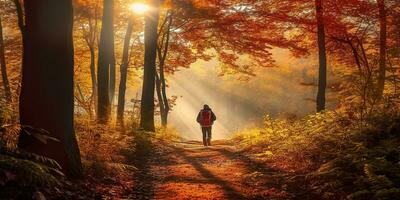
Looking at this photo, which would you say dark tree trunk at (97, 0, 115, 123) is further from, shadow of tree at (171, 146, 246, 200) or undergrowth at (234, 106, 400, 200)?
undergrowth at (234, 106, 400, 200)

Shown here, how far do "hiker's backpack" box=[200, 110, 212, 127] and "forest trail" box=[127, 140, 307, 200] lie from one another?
18.1ft

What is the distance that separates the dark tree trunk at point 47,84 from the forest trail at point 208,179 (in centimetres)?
148

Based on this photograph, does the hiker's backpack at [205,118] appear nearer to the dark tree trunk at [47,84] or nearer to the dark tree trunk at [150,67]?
the dark tree trunk at [150,67]

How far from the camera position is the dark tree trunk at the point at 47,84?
659 cm

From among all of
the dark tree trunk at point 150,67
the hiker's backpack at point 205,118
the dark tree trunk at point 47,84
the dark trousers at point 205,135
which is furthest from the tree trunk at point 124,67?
the dark tree trunk at point 47,84

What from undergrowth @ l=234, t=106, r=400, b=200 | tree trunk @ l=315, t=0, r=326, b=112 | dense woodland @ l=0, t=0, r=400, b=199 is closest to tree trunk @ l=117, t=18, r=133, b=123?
dense woodland @ l=0, t=0, r=400, b=199

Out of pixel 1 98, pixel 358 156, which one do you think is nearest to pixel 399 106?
pixel 358 156

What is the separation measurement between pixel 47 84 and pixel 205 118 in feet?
40.4

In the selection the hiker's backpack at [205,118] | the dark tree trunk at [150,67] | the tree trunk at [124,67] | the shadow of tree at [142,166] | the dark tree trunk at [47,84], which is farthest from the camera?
the tree trunk at [124,67]

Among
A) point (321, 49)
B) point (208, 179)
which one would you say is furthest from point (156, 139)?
point (208, 179)

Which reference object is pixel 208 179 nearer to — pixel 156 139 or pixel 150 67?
pixel 156 139

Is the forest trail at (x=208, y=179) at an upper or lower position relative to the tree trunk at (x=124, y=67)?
lower

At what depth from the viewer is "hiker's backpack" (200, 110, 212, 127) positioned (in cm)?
1858

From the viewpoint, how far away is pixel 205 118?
18.6m
